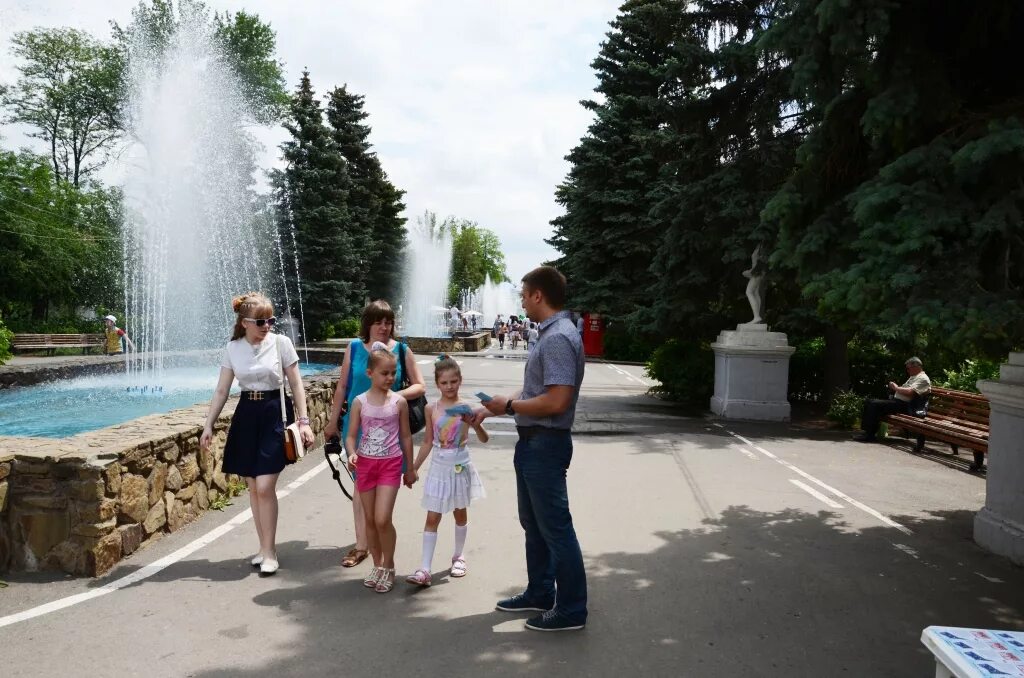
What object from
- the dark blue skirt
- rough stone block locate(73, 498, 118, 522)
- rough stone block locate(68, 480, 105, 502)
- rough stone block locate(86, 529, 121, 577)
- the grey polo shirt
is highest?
the grey polo shirt

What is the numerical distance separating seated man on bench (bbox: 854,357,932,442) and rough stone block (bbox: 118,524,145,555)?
10154 mm

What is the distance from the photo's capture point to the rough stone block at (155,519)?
17.3 ft

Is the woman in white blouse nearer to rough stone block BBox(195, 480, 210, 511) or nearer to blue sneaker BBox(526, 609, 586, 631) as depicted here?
rough stone block BBox(195, 480, 210, 511)

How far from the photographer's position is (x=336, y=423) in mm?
5148

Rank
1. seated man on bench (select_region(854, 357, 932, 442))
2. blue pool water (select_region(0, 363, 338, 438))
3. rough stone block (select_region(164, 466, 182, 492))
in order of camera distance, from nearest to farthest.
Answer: rough stone block (select_region(164, 466, 182, 492)) < seated man on bench (select_region(854, 357, 932, 442)) < blue pool water (select_region(0, 363, 338, 438))

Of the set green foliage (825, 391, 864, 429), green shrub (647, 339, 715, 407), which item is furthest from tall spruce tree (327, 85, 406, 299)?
green foliage (825, 391, 864, 429)

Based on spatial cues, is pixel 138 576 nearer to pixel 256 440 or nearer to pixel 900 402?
pixel 256 440

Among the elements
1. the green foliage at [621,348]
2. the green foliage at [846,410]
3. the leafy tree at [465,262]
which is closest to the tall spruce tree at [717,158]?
the green foliage at [846,410]

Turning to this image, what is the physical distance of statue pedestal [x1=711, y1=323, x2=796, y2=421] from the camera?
1362 cm

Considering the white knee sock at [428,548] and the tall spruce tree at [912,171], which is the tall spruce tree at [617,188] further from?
the white knee sock at [428,548]

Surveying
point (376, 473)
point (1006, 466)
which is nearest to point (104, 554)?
point (376, 473)

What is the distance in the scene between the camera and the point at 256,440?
4879mm

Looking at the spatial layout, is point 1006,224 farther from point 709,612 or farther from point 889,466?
point 889,466

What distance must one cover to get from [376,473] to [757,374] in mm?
10499
